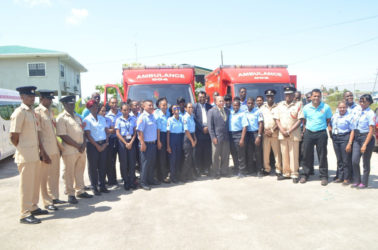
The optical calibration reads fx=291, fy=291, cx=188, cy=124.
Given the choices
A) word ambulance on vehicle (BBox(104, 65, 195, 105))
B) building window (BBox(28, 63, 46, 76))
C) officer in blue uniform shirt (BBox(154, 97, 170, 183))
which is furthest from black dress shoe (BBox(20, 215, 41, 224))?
building window (BBox(28, 63, 46, 76))

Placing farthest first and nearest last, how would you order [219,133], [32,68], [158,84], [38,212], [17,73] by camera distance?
1. [32,68]
2. [17,73]
3. [158,84]
4. [219,133]
5. [38,212]

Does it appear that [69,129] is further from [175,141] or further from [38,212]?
[175,141]

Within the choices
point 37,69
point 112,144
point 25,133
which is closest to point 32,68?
point 37,69

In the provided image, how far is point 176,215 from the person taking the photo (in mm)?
4473

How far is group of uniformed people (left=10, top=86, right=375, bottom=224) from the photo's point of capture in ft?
15.7

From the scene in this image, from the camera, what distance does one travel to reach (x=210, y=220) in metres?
4.23

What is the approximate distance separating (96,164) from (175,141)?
1746 millimetres

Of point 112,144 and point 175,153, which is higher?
point 112,144

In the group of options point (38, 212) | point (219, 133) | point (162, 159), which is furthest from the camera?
point (219, 133)

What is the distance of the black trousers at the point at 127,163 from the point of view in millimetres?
6023

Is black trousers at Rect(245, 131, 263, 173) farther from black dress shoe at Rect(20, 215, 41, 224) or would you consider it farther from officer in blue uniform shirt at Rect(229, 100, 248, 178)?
black dress shoe at Rect(20, 215, 41, 224)

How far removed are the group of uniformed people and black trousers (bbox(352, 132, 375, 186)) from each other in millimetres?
17

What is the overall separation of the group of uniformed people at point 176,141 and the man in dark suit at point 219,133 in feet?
0.07

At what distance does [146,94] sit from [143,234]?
184 inches
